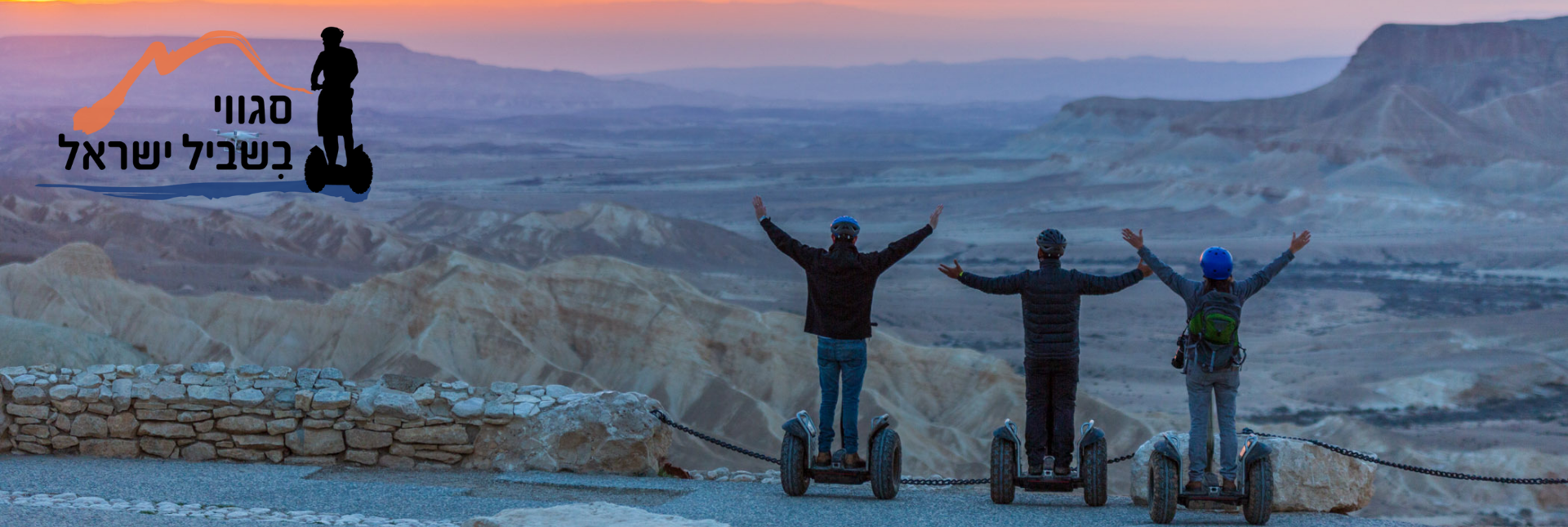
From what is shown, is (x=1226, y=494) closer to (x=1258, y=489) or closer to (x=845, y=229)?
(x=1258, y=489)

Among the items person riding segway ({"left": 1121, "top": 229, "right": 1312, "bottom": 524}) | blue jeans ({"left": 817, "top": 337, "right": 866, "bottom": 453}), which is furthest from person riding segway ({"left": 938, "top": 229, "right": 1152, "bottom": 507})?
blue jeans ({"left": 817, "top": 337, "right": 866, "bottom": 453})

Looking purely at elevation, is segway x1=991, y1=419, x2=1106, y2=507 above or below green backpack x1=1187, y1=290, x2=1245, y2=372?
below

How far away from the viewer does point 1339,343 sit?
43875mm

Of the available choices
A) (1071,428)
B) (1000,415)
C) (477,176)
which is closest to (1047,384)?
(1071,428)

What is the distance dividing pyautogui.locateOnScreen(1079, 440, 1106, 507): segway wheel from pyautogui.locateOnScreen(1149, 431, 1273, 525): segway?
0.42 meters

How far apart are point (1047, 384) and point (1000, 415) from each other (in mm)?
20160

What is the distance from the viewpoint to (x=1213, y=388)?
7.38 m

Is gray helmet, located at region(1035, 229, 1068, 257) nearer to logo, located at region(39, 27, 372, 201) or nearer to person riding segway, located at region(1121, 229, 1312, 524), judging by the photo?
person riding segway, located at region(1121, 229, 1312, 524)

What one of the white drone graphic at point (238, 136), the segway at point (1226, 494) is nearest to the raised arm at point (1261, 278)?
the segway at point (1226, 494)

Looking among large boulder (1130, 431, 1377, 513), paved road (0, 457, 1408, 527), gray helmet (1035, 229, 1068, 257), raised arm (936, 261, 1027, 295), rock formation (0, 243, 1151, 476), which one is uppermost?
gray helmet (1035, 229, 1068, 257)

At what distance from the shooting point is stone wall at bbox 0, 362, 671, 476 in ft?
29.8

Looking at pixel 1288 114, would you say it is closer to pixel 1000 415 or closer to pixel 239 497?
pixel 1000 415

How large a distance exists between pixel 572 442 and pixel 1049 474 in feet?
10.5

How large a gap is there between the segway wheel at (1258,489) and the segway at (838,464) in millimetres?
1942
